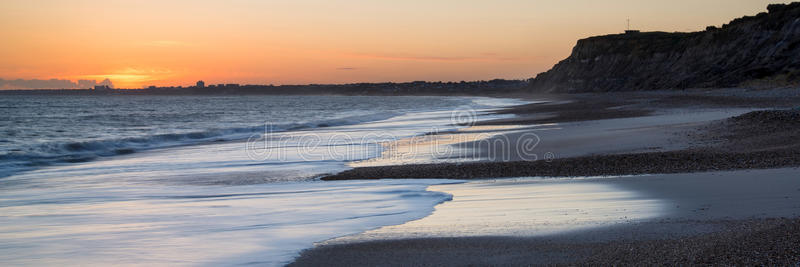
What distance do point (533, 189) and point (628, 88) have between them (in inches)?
2888

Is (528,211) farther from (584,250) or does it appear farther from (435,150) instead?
(435,150)

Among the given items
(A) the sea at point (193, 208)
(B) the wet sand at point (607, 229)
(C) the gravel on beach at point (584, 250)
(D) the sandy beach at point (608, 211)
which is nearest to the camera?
(C) the gravel on beach at point (584, 250)

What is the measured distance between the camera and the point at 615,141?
1404cm

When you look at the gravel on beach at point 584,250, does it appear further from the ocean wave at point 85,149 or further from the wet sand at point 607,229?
the ocean wave at point 85,149

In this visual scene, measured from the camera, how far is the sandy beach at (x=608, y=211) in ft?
15.1

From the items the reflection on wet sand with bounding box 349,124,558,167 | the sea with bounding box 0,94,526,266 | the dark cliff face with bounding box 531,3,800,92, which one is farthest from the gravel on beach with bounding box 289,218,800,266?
the dark cliff face with bounding box 531,3,800,92

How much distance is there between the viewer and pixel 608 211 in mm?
6281

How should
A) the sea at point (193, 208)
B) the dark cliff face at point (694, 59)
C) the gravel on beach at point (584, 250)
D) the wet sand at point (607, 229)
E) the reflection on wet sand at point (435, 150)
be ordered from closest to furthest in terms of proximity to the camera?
the gravel on beach at point (584, 250)
the wet sand at point (607, 229)
the sea at point (193, 208)
the reflection on wet sand at point (435, 150)
the dark cliff face at point (694, 59)

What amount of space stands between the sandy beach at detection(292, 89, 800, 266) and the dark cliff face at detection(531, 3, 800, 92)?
37.5m

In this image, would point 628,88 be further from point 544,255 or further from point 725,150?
point 544,255

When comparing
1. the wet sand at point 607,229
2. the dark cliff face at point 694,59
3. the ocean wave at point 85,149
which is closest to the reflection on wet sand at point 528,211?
the wet sand at point 607,229

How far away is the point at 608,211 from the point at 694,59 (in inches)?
2710

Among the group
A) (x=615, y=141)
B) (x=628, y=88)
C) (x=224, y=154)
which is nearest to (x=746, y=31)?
(x=628, y=88)

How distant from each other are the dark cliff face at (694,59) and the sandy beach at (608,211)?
37506 millimetres
